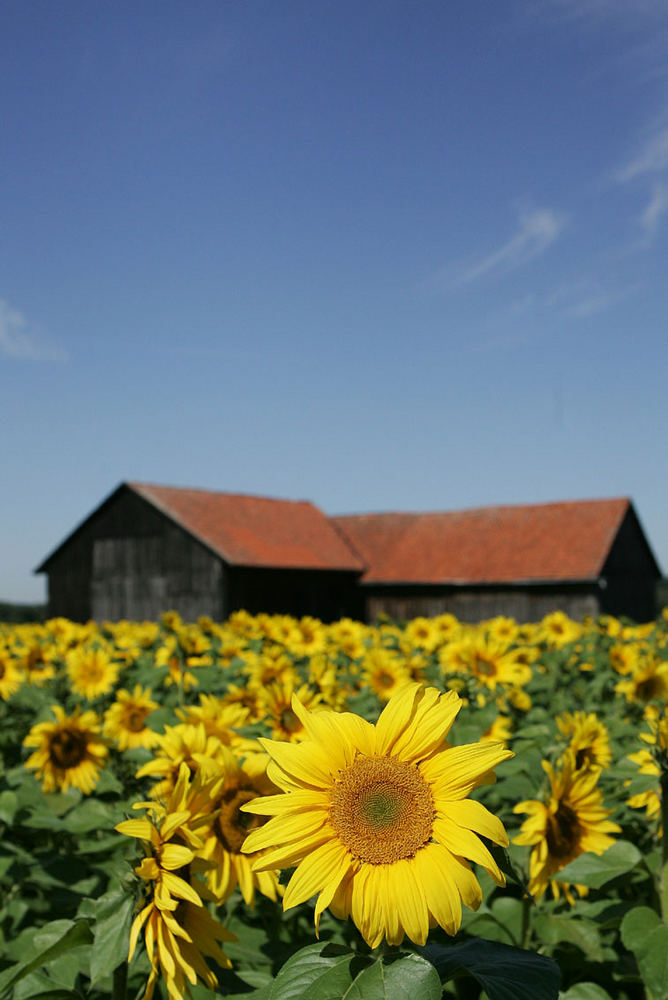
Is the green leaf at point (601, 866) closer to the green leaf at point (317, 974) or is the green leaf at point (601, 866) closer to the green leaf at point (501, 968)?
the green leaf at point (501, 968)

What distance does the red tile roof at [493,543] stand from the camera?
29.2 metres

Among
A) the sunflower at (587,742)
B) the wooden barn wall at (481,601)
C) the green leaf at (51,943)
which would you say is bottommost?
the green leaf at (51,943)

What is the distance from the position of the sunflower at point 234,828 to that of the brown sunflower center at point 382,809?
66cm

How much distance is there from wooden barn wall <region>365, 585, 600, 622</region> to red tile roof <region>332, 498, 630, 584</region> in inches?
18.3

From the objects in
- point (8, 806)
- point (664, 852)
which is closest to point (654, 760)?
point (664, 852)

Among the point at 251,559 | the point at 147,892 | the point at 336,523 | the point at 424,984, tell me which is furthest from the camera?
the point at 336,523

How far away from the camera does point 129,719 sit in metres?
4.76

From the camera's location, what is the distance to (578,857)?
96.3 inches

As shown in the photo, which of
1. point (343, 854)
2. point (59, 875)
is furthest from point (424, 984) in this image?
point (59, 875)

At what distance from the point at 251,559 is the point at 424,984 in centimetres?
2707

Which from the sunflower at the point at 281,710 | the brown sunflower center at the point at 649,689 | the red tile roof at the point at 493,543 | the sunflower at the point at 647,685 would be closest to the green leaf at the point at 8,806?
the sunflower at the point at 281,710

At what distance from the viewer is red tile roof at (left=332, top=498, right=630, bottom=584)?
29188 millimetres

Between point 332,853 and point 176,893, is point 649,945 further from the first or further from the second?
point 176,893

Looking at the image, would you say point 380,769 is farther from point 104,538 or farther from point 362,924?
point 104,538
